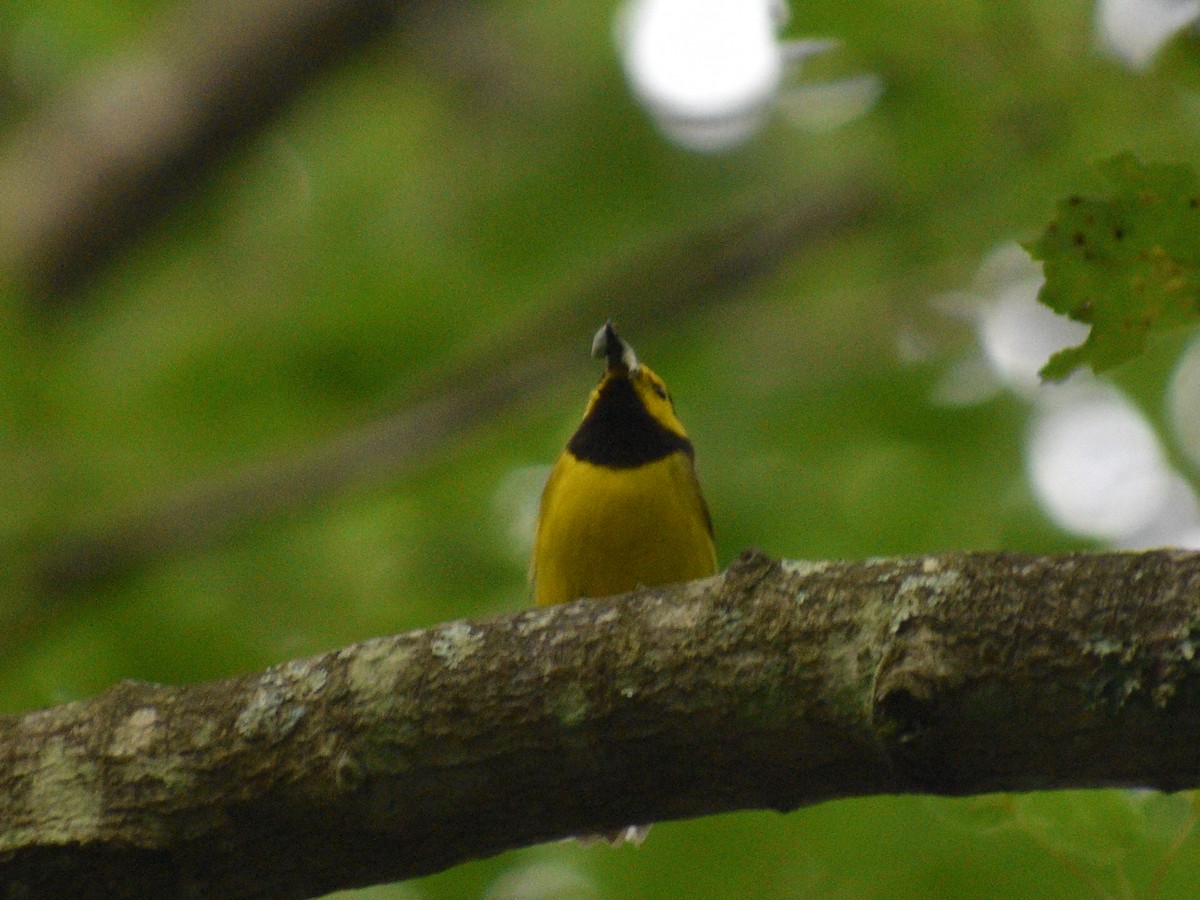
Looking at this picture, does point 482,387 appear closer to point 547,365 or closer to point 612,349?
point 547,365

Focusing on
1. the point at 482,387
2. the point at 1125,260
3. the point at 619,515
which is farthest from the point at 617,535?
the point at 1125,260

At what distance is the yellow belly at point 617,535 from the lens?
16.7ft

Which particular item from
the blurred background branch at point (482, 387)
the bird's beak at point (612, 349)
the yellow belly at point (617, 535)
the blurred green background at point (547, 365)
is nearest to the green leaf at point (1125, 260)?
the blurred green background at point (547, 365)

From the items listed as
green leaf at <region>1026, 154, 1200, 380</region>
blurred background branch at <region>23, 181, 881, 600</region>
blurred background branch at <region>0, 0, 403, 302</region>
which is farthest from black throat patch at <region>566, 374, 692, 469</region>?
blurred background branch at <region>0, 0, 403, 302</region>

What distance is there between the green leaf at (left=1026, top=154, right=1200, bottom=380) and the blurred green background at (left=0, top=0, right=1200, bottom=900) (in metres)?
0.76

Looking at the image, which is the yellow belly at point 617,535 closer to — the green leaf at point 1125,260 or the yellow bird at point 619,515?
the yellow bird at point 619,515

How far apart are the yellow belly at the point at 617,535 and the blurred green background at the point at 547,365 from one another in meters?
0.42

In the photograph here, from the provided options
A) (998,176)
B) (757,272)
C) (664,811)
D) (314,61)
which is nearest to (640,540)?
(998,176)

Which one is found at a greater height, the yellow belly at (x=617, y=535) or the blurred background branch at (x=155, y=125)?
the blurred background branch at (x=155, y=125)

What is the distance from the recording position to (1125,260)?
2785 millimetres

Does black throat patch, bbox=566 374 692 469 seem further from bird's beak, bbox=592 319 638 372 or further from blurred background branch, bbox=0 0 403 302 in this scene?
blurred background branch, bbox=0 0 403 302

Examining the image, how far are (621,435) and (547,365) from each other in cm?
151

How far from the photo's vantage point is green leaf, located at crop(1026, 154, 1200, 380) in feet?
8.96

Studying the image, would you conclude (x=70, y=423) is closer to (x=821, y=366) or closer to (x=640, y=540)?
(x=640, y=540)
